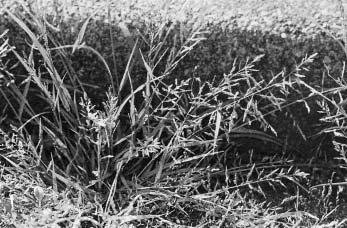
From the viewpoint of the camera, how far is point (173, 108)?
65.7 inches

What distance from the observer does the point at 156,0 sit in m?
1.77

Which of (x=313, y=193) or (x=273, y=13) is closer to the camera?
(x=273, y=13)

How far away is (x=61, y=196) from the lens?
178 centimetres

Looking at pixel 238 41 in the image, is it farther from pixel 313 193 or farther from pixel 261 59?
pixel 313 193

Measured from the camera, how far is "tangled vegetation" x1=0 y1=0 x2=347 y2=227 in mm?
1685

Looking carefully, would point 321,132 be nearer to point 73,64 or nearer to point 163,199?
point 163,199

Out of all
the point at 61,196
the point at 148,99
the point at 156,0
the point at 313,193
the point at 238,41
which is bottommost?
the point at 313,193

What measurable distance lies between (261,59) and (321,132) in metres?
0.28


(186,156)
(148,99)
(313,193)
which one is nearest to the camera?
(148,99)

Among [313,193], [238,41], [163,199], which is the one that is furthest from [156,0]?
[313,193]

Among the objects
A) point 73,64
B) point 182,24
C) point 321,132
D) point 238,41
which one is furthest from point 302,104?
point 73,64

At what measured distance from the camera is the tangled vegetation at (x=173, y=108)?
1.68 meters

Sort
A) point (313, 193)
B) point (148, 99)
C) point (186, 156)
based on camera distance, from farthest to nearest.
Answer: point (313, 193), point (186, 156), point (148, 99)

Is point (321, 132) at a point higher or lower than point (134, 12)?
lower
